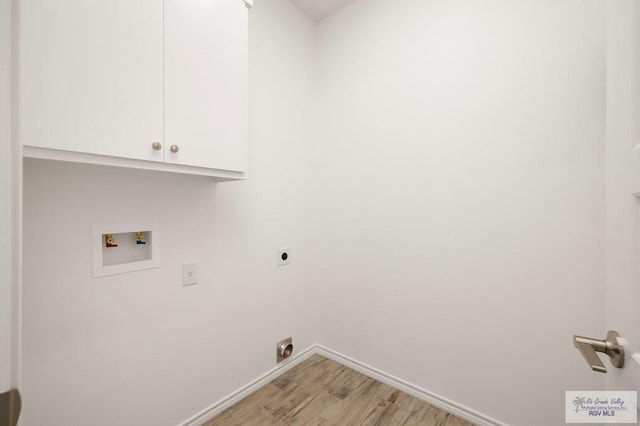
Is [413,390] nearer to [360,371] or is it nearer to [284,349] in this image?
[360,371]

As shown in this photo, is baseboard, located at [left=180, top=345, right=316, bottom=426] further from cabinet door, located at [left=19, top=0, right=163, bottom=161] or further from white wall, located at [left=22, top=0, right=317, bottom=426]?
cabinet door, located at [left=19, top=0, right=163, bottom=161]

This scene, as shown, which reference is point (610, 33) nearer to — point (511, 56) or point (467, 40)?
point (511, 56)

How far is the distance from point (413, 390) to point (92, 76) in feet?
7.20

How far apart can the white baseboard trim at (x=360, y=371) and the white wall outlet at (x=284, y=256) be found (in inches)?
28.0

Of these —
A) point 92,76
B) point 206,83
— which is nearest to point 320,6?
point 206,83

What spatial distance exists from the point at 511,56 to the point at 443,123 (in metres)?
0.41

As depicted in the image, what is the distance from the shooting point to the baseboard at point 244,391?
4.88 feet

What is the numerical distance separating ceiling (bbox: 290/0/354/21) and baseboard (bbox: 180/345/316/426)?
2.55 m

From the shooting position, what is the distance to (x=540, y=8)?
1273mm

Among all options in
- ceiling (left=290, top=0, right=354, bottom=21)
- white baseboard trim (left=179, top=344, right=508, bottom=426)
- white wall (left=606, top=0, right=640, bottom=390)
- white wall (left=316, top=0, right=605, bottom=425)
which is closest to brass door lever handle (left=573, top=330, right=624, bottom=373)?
white wall (left=606, top=0, right=640, bottom=390)

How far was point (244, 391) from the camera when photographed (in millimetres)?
1691

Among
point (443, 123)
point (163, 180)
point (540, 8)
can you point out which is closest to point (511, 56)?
point (540, 8)

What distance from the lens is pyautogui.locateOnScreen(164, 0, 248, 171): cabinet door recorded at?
3.58 ft

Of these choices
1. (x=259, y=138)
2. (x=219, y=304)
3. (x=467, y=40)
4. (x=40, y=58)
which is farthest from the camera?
(x=259, y=138)
